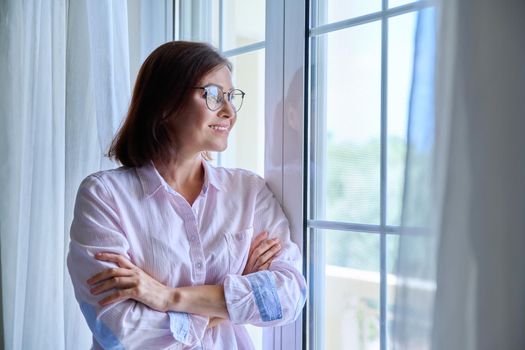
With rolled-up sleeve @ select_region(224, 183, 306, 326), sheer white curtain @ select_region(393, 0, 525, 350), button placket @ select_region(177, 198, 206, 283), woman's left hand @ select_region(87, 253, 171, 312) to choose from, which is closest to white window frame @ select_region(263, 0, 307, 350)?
rolled-up sleeve @ select_region(224, 183, 306, 326)

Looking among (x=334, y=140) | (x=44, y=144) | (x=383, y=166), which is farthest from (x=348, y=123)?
(x=44, y=144)

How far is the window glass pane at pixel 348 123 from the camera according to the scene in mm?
1127

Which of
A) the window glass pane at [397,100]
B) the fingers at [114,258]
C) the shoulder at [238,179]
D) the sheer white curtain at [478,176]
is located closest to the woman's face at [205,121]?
the shoulder at [238,179]

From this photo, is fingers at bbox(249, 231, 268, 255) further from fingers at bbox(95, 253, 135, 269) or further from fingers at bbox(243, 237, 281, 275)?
fingers at bbox(95, 253, 135, 269)

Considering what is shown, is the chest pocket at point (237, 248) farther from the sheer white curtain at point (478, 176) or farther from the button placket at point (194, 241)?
the sheer white curtain at point (478, 176)

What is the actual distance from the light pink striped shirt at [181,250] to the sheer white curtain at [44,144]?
1.36 ft

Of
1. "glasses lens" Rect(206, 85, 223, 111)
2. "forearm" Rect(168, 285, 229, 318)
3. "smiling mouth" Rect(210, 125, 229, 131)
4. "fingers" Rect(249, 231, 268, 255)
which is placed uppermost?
"glasses lens" Rect(206, 85, 223, 111)

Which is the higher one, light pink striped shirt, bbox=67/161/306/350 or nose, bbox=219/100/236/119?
nose, bbox=219/100/236/119

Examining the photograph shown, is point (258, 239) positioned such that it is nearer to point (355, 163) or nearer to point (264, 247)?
point (264, 247)

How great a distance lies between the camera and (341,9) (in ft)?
4.04

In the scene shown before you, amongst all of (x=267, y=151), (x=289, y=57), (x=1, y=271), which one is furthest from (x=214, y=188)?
(x=1, y=271)

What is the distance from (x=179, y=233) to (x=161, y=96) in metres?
0.37

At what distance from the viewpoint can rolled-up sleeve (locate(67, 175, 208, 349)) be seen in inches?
44.5

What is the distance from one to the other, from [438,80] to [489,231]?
0.92 ft
